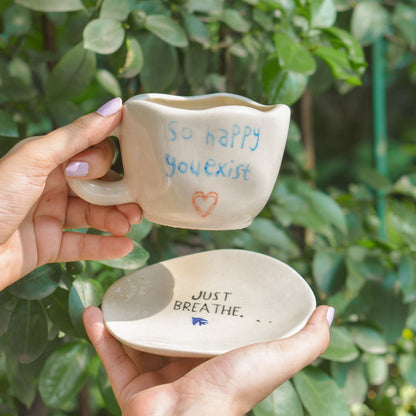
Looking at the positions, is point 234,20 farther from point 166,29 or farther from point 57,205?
point 57,205

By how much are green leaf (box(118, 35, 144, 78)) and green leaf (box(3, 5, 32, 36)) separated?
12.0 inches

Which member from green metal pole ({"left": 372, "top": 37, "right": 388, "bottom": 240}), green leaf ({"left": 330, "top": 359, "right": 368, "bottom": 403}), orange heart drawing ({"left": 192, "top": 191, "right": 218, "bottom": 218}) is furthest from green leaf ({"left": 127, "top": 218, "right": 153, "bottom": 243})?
green metal pole ({"left": 372, "top": 37, "right": 388, "bottom": 240})

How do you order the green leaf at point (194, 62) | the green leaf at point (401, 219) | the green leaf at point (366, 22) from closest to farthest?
the green leaf at point (194, 62)
the green leaf at point (366, 22)
the green leaf at point (401, 219)

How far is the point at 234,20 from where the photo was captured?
2.76ft

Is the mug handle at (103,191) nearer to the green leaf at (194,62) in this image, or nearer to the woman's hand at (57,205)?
the woman's hand at (57,205)

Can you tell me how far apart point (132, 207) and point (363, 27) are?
0.61 meters

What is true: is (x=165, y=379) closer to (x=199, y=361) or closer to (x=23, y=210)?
(x=199, y=361)

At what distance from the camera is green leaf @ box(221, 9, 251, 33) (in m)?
0.83

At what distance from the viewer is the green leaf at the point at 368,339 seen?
86 cm

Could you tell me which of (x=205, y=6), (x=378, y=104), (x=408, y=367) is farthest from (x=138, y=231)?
(x=378, y=104)

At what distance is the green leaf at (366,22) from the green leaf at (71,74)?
50cm

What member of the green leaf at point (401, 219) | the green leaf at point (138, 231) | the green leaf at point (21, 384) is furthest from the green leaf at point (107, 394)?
the green leaf at point (401, 219)

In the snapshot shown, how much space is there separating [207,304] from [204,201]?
0.19 m

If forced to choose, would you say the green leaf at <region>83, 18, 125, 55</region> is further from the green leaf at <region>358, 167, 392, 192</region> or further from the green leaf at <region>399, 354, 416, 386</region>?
the green leaf at <region>399, 354, 416, 386</region>
